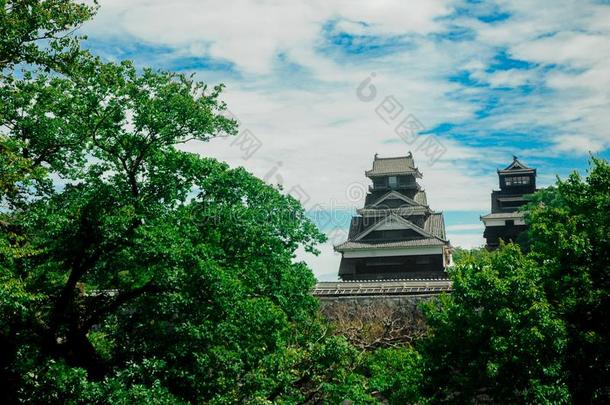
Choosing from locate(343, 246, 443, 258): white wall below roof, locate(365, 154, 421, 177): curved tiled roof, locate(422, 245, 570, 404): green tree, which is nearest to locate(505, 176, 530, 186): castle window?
locate(365, 154, 421, 177): curved tiled roof

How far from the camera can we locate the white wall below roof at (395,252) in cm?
3619

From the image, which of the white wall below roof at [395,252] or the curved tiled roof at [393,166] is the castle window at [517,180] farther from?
the white wall below roof at [395,252]

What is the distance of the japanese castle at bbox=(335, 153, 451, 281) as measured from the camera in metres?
36.2

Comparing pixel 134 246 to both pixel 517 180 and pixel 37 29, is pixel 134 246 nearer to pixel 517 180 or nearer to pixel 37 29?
pixel 37 29

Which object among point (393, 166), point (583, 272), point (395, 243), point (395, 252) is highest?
point (393, 166)

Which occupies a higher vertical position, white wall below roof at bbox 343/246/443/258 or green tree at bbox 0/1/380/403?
white wall below roof at bbox 343/246/443/258

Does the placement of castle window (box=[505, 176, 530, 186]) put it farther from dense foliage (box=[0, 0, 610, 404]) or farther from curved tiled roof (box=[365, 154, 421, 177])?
dense foliage (box=[0, 0, 610, 404])

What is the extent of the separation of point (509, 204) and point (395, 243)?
1250 centimetres

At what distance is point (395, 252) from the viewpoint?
120 ft

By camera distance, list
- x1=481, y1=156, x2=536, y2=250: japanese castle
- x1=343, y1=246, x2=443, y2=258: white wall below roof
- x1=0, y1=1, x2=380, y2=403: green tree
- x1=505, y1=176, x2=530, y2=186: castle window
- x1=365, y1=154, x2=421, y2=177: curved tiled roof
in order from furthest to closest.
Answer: x1=505, y1=176, x2=530, y2=186: castle window
x1=481, y1=156, x2=536, y2=250: japanese castle
x1=365, y1=154, x2=421, y2=177: curved tiled roof
x1=343, y1=246, x2=443, y2=258: white wall below roof
x1=0, y1=1, x2=380, y2=403: green tree

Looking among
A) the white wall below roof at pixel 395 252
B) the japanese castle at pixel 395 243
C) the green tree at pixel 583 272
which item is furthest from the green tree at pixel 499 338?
the white wall below roof at pixel 395 252

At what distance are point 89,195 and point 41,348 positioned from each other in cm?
338

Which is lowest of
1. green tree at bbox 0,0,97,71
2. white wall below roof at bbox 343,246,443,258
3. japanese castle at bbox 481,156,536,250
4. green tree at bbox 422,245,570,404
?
green tree at bbox 422,245,570,404

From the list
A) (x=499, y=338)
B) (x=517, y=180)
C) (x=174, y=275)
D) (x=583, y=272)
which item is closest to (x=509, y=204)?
(x=517, y=180)
